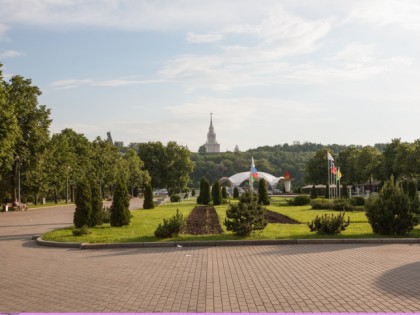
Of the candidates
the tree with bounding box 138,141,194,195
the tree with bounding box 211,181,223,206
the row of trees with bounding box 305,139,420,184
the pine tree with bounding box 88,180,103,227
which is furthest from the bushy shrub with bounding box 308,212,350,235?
the tree with bounding box 138,141,194,195

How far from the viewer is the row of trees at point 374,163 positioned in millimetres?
56969

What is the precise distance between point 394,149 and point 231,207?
5340 centimetres

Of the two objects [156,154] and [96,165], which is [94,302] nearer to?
[96,165]

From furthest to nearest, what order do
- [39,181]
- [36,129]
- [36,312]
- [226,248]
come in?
[39,181] < [36,129] < [226,248] < [36,312]

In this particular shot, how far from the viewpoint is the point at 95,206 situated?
20.3 metres

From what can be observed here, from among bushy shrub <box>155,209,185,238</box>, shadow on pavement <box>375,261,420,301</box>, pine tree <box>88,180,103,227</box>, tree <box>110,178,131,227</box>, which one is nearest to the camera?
shadow on pavement <box>375,261,420,301</box>

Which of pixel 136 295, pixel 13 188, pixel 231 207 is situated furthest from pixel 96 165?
pixel 136 295

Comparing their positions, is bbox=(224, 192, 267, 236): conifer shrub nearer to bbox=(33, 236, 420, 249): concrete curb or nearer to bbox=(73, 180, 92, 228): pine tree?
bbox=(33, 236, 420, 249): concrete curb

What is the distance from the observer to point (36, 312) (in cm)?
682

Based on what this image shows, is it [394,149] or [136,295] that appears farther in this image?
[394,149]

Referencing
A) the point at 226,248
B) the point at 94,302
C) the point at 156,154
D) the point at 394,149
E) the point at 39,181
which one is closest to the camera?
the point at 94,302

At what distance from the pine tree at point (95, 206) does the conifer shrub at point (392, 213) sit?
11.3m

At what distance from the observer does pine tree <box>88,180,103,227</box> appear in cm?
2008

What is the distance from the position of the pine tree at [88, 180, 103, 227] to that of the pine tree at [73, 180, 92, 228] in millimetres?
750
